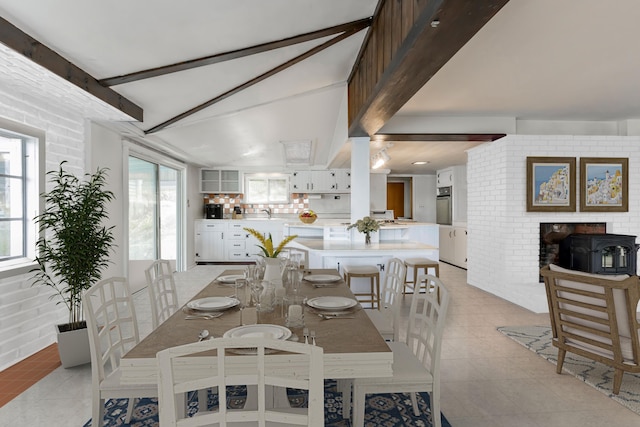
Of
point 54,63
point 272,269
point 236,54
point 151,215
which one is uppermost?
point 236,54

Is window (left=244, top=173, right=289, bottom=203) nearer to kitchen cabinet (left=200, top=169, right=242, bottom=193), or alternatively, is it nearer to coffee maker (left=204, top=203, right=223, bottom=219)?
kitchen cabinet (left=200, top=169, right=242, bottom=193)

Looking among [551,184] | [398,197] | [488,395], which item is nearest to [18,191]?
[488,395]

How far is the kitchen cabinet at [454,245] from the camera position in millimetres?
7324

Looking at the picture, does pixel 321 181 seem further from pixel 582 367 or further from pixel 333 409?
pixel 333 409

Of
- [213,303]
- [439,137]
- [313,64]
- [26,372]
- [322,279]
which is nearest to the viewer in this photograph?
[213,303]

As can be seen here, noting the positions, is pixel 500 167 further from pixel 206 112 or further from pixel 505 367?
pixel 206 112

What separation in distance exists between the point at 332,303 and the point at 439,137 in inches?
151

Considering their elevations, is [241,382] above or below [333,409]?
above

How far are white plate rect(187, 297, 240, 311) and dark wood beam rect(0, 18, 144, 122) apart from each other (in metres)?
1.76

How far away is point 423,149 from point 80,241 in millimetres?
4817

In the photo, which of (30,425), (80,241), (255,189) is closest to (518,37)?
(80,241)

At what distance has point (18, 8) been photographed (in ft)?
6.39

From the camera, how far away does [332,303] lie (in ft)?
6.70

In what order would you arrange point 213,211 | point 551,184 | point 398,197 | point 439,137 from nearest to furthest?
point 551,184
point 439,137
point 213,211
point 398,197
